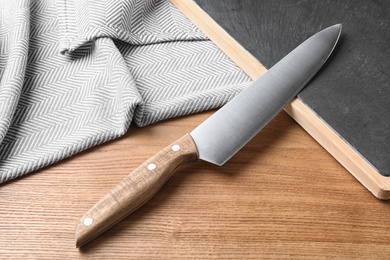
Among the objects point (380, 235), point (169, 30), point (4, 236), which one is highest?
point (380, 235)

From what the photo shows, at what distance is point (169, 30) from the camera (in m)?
0.95

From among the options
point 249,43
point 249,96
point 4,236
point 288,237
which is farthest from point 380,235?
point 4,236

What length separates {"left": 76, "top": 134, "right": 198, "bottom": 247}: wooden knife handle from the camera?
662mm

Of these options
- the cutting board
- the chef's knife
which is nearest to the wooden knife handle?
the chef's knife

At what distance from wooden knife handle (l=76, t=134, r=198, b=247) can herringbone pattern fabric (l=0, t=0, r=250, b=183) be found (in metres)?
0.10

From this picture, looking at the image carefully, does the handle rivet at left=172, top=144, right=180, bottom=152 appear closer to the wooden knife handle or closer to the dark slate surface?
the wooden knife handle

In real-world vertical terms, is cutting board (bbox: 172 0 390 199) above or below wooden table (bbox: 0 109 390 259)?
above

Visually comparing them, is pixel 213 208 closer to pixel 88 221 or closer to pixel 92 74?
pixel 88 221

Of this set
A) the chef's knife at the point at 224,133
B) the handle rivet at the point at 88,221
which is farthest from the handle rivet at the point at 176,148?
the handle rivet at the point at 88,221

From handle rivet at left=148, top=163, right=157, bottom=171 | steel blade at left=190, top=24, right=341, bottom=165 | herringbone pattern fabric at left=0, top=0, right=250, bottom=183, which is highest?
steel blade at left=190, top=24, right=341, bottom=165

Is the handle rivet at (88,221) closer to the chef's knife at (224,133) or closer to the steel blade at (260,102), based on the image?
the chef's knife at (224,133)

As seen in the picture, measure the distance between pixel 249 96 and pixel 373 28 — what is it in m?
0.26

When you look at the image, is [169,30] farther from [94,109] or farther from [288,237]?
[288,237]

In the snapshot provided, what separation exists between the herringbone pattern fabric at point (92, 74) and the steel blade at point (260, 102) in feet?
0.23
